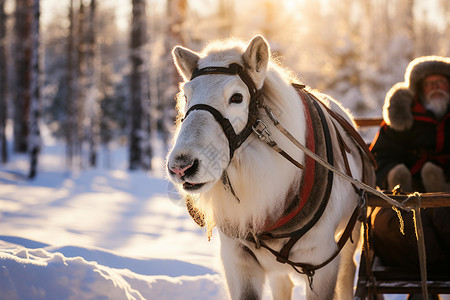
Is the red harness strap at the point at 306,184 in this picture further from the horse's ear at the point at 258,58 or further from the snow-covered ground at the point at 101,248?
the snow-covered ground at the point at 101,248

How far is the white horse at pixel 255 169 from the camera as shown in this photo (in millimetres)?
2121

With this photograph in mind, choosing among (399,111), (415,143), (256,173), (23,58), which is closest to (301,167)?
(256,173)

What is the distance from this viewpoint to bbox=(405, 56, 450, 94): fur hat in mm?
3975

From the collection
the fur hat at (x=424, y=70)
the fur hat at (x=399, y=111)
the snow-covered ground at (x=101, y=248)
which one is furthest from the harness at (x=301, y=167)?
the fur hat at (x=424, y=70)

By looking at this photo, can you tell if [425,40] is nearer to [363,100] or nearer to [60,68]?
[363,100]

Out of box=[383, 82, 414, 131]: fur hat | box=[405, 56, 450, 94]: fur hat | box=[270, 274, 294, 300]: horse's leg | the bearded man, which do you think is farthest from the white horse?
box=[405, 56, 450, 94]: fur hat

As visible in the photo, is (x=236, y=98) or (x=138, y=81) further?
(x=138, y=81)

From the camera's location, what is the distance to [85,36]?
1741 cm

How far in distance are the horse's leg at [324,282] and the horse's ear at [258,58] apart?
1.11m

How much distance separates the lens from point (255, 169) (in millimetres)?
2273

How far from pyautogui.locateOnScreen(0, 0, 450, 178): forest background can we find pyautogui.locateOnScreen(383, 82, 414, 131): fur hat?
936cm

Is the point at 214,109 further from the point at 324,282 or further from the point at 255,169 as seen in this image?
the point at 324,282

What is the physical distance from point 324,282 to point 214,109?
1217mm

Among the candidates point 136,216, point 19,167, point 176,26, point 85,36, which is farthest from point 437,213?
point 19,167
